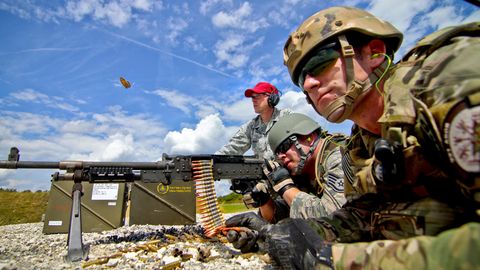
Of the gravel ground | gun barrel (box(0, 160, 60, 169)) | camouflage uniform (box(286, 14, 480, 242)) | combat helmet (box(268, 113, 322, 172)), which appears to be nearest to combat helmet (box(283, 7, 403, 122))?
camouflage uniform (box(286, 14, 480, 242))

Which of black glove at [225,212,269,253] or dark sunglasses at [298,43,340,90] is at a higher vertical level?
dark sunglasses at [298,43,340,90]

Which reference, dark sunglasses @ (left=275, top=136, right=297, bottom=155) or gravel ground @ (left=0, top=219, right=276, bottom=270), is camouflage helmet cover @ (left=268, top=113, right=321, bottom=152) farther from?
gravel ground @ (left=0, top=219, right=276, bottom=270)

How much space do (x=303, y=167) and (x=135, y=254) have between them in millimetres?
2644

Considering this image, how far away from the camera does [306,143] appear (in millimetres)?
3658

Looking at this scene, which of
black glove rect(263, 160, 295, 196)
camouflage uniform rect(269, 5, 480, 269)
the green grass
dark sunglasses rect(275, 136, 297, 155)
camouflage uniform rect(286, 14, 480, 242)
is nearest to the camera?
camouflage uniform rect(269, 5, 480, 269)

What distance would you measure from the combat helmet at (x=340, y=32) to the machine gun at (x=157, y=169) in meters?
3.56

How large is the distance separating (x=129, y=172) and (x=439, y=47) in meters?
5.21

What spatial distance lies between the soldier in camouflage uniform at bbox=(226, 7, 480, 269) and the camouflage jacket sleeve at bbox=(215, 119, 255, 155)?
4.36m

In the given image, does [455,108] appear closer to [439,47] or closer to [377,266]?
[439,47]

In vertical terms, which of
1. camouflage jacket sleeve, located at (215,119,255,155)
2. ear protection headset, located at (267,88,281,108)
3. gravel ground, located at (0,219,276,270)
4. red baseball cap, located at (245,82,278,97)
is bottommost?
gravel ground, located at (0,219,276,270)

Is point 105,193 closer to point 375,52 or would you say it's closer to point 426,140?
point 375,52

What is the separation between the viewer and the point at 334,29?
2.01 metres

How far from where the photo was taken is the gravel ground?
3.45m

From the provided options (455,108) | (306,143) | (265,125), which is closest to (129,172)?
(265,125)
